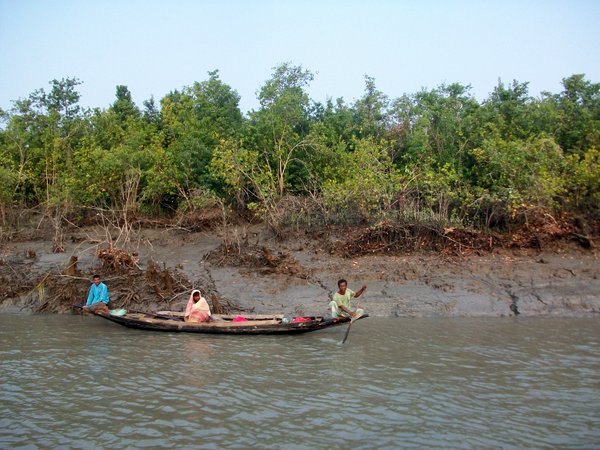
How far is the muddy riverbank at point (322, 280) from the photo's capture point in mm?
14828

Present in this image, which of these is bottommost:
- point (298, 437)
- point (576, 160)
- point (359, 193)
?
point (298, 437)

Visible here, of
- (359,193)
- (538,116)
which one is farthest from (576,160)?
(359,193)

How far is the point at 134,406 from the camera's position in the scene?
8.30 m

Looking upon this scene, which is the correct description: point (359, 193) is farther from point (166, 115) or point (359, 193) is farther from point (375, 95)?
point (166, 115)

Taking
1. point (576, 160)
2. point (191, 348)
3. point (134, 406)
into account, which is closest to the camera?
point (134, 406)

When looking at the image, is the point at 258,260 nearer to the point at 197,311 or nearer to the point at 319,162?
the point at 197,311

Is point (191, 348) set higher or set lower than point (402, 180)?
lower

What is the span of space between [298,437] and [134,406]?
2.63m

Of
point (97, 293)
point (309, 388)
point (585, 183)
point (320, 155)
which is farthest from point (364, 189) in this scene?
point (309, 388)

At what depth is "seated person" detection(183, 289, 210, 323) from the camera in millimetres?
13398

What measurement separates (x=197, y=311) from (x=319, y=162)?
9.92m

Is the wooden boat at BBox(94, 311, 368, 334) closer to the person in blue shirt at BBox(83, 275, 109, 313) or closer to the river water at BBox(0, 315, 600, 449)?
the river water at BBox(0, 315, 600, 449)

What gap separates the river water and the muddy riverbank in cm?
Result: 129

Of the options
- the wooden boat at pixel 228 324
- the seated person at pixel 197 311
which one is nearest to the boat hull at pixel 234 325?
the wooden boat at pixel 228 324
